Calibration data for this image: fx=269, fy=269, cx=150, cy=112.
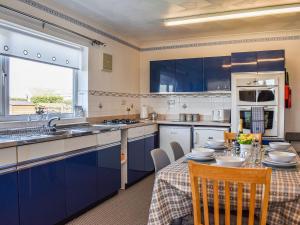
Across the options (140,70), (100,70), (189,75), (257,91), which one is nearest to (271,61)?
(257,91)

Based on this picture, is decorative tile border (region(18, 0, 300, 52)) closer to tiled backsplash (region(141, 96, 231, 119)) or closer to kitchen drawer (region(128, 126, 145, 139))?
tiled backsplash (region(141, 96, 231, 119))

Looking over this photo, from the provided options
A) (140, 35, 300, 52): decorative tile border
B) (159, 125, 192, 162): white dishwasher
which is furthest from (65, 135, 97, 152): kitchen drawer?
→ (140, 35, 300, 52): decorative tile border

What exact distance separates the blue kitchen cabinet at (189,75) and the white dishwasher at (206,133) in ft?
2.52

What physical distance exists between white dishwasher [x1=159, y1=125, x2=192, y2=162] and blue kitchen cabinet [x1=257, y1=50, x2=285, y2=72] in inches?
60.4

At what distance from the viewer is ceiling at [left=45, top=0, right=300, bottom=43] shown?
333cm

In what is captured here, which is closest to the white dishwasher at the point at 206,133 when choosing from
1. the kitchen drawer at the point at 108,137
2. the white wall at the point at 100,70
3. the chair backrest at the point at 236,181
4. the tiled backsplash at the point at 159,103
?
the tiled backsplash at the point at 159,103

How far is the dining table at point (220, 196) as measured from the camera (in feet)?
5.02

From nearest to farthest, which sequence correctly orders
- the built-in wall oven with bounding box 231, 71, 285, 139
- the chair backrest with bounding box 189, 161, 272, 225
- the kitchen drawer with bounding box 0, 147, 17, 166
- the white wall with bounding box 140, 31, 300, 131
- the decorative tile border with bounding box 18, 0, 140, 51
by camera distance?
the chair backrest with bounding box 189, 161, 272, 225 < the kitchen drawer with bounding box 0, 147, 17, 166 < the decorative tile border with bounding box 18, 0, 140, 51 < the built-in wall oven with bounding box 231, 71, 285, 139 < the white wall with bounding box 140, 31, 300, 131

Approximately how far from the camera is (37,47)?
318cm

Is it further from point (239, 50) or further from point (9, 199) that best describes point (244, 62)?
point (9, 199)

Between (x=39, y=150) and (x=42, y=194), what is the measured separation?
0.39 meters

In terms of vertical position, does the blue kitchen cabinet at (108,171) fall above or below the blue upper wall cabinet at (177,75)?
below

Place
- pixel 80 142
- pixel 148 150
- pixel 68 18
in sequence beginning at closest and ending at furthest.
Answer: pixel 80 142 < pixel 68 18 < pixel 148 150

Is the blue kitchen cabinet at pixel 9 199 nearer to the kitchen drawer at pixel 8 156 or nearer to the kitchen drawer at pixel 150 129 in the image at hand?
the kitchen drawer at pixel 8 156
